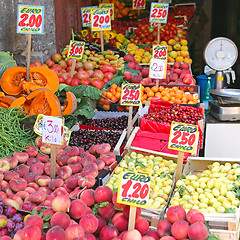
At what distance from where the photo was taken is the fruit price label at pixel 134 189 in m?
1.63

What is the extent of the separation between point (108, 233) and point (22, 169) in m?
0.94

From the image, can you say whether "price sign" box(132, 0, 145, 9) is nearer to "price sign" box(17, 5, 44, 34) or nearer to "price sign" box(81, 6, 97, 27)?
"price sign" box(81, 6, 97, 27)

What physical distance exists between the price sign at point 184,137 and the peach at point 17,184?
3.18 ft

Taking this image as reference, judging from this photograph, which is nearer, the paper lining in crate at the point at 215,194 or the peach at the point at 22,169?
the paper lining in crate at the point at 215,194

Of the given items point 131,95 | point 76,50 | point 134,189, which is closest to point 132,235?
point 134,189

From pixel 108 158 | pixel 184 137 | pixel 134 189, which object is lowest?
pixel 108 158

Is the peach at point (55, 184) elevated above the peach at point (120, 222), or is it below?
above

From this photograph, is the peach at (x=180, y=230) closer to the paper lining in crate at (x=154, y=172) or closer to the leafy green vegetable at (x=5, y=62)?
the paper lining in crate at (x=154, y=172)

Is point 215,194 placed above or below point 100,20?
below

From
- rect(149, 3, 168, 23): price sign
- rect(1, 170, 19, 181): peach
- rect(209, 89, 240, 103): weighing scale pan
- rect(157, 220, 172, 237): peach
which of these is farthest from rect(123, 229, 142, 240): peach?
rect(149, 3, 168, 23): price sign

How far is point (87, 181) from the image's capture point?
216 cm

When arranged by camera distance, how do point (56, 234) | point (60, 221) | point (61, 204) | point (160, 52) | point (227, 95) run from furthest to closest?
point (160, 52) < point (227, 95) < point (61, 204) < point (60, 221) < point (56, 234)

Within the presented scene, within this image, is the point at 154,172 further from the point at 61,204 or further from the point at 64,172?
the point at 61,204

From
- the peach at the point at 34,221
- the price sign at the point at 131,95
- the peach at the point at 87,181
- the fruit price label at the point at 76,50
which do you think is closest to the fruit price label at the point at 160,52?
the fruit price label at the point at 76,50
